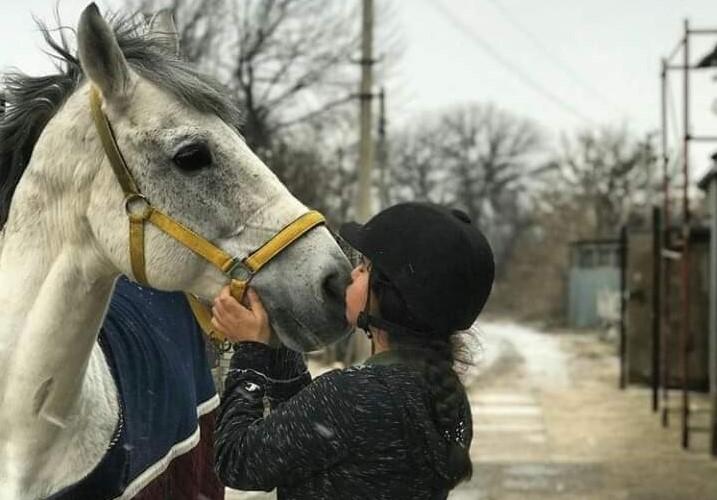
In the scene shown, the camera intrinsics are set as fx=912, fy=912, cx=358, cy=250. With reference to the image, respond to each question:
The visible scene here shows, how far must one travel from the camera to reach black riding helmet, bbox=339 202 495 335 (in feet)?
5.50

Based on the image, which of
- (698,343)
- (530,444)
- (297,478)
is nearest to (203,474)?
(297,478)

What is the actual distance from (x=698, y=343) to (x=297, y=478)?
34.6ft

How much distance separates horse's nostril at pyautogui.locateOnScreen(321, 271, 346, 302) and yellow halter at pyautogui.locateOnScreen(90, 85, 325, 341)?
11 centimetres

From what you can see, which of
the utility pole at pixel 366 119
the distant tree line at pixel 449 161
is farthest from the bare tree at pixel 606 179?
the utility pole at pixel 366 119

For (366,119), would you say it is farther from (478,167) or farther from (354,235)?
(478,167)

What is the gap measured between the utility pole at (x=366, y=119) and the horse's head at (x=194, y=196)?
809 centimetres

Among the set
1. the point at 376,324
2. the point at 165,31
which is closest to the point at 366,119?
the point at 165,31

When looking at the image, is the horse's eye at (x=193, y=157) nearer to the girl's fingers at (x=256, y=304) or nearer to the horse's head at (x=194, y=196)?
the horse's head at (x=194, y=196)

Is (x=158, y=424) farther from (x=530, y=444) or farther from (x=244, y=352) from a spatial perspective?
(x=530, y=444)

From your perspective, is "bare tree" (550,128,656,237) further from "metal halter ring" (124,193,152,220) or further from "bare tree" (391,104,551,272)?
"metal halter ring" (124,193,152,220)

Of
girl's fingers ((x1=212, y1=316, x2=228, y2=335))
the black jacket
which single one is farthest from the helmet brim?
girl's fingers ((x1=212, y1=316, x2=228, y2=335))

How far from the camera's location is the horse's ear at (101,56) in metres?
1.86

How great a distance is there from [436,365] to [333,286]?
1.02 feet

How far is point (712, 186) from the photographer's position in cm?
834
